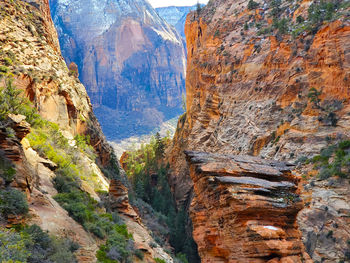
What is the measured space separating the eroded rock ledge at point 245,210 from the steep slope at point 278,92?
2.06m

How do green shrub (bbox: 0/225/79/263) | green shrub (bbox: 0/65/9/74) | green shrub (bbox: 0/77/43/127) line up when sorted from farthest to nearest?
green shrub (bbox: 0/65/9/74) → green shrub (bbox: 0/77/43/127) → green shrub (bbox: 0/225/79/263)

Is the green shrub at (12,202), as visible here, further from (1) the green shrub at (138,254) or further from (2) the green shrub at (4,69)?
(2) the green shrub at (4,69)

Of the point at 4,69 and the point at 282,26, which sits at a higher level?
Result: the point at 282,26

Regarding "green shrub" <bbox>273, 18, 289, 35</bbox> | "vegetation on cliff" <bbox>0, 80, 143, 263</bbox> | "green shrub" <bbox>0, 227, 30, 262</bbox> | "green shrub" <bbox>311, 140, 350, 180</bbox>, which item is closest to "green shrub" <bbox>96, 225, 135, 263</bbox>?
"vegetation on cliff" <bbox>0, 80, 143, 263</bbox>

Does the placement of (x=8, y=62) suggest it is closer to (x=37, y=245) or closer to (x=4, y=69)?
(x=4, y=69)

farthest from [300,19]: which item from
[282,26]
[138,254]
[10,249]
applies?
[10,249]

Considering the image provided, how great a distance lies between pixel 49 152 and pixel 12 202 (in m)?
12.9

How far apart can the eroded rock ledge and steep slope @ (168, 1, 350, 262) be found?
2.06 metres

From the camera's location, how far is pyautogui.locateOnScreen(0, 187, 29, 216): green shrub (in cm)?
1090

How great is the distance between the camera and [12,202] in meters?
11.2

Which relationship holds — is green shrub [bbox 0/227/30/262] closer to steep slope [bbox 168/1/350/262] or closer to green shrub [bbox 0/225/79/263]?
green shrub [bbox 0/225/79/263]

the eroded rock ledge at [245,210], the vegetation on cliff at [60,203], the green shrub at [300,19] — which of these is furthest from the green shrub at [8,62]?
the green shrub at [300,19]

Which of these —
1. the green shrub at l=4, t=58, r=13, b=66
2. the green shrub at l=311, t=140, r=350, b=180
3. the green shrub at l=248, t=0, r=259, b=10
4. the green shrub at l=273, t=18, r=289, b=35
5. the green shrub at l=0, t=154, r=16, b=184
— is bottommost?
the green shrub at l=311, t=140, r=350, b=180

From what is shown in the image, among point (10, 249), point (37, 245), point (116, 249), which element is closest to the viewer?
point (10, 249)
